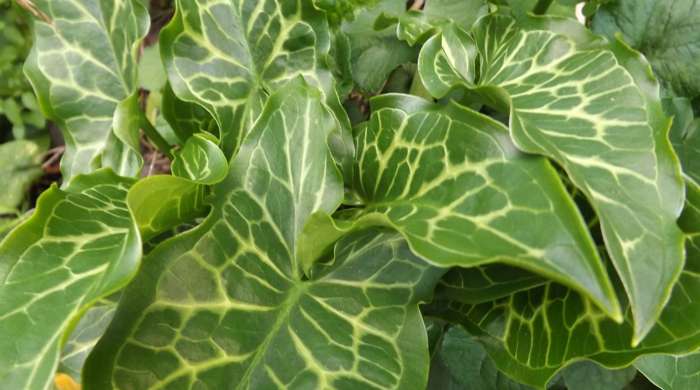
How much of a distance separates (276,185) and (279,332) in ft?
0.35

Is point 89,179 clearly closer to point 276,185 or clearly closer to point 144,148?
point 276,185

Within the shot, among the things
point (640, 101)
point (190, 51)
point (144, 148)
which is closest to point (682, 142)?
point (640, 101)

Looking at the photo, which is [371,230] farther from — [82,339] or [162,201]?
[82,339]

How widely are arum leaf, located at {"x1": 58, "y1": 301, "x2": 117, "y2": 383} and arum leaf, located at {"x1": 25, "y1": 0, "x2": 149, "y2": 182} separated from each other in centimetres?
15

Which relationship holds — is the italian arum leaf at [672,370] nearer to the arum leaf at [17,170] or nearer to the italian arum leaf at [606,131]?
the italian arum leaf at [606,131]

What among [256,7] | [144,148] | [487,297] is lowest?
[144,148]

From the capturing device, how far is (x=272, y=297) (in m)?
0.43

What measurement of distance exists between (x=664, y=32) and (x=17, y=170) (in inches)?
42.4

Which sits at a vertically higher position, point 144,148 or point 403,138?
point 403,138

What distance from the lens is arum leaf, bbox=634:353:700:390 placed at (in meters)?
0.48

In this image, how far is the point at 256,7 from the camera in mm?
562

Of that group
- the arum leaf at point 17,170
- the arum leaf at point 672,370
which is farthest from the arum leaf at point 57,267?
the arum leaf at point 17,170

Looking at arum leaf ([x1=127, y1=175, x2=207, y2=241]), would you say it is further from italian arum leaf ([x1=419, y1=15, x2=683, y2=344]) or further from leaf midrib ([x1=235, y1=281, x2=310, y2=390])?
italian arum leaf ([x1=419, y1=15, x2=683, y2=344])

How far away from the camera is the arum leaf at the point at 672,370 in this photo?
0.48m
